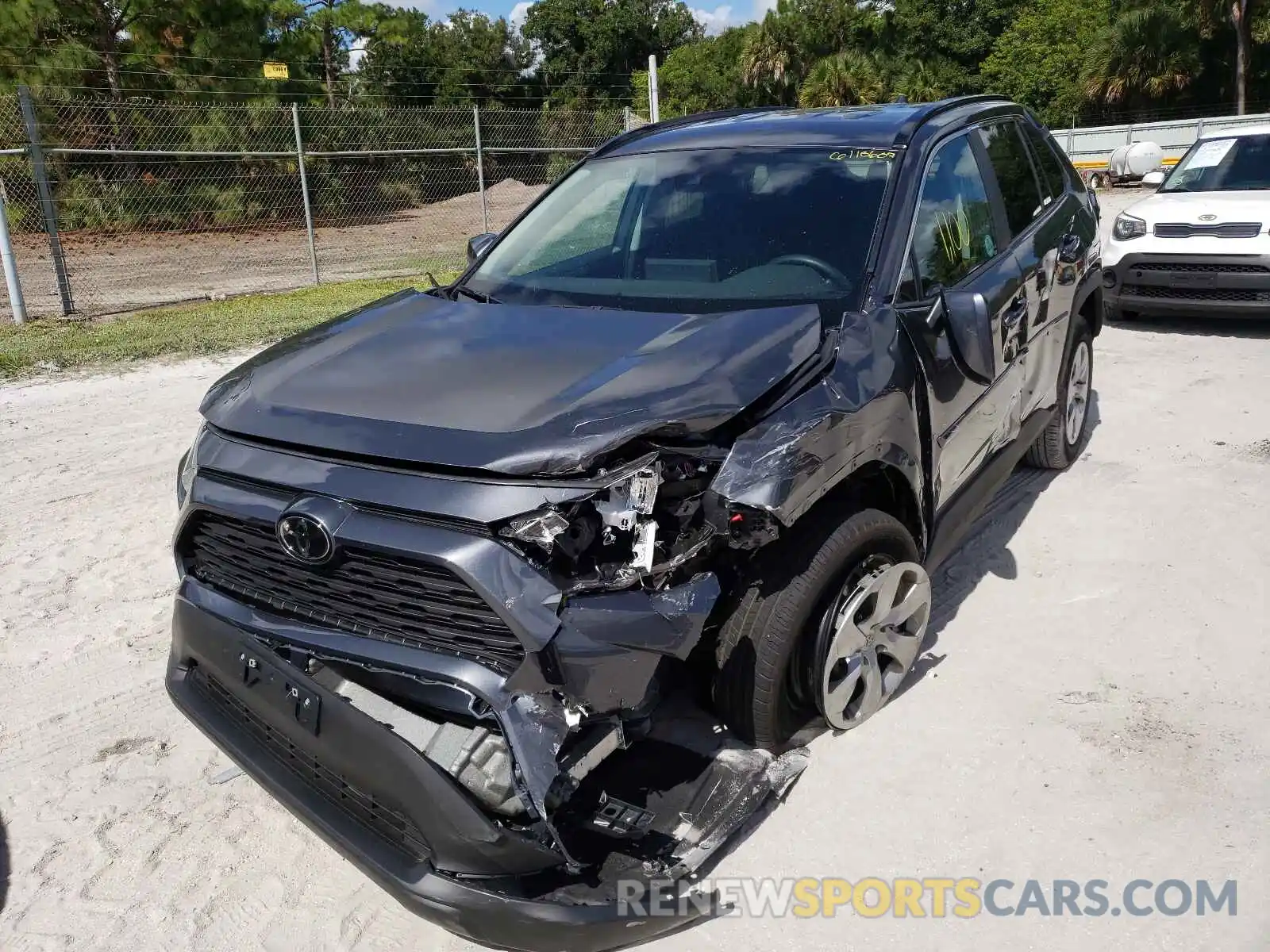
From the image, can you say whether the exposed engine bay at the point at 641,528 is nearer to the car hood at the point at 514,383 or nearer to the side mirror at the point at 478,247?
the car hood at the point at 514,383

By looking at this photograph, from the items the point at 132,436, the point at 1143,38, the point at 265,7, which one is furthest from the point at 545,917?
the point at 1143,38

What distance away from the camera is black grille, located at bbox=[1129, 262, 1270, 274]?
25.1ft

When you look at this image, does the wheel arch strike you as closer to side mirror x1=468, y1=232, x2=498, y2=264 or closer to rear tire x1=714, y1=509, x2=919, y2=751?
rear tire x1=714, y1=509, x2=919, y2=751

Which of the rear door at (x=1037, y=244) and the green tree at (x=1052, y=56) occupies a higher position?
the green tree at (x=1052, y=56)

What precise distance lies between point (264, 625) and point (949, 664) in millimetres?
2294

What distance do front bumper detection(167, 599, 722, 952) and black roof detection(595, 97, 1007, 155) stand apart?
98.4 inches

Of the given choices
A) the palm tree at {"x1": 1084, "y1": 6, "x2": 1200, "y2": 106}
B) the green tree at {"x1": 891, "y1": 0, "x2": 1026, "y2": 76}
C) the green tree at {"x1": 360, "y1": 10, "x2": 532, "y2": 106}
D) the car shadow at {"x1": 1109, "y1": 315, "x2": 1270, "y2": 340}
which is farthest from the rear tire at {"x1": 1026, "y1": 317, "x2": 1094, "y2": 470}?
the green tree at {"x1": 891, "y1": 0, "x2": 1026, "y2": 76}

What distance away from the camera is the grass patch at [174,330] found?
8391mm

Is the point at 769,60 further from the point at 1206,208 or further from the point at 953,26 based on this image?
the point at 1206,208

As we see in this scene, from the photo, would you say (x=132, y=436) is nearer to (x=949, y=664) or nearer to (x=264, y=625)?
(x=264, y=625)

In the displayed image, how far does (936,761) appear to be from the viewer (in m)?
2.98

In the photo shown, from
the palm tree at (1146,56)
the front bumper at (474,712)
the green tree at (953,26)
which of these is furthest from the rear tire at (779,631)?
the green tree at (953,26)

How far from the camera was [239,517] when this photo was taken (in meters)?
2.43

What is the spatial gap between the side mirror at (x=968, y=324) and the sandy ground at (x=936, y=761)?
3.60 feet
